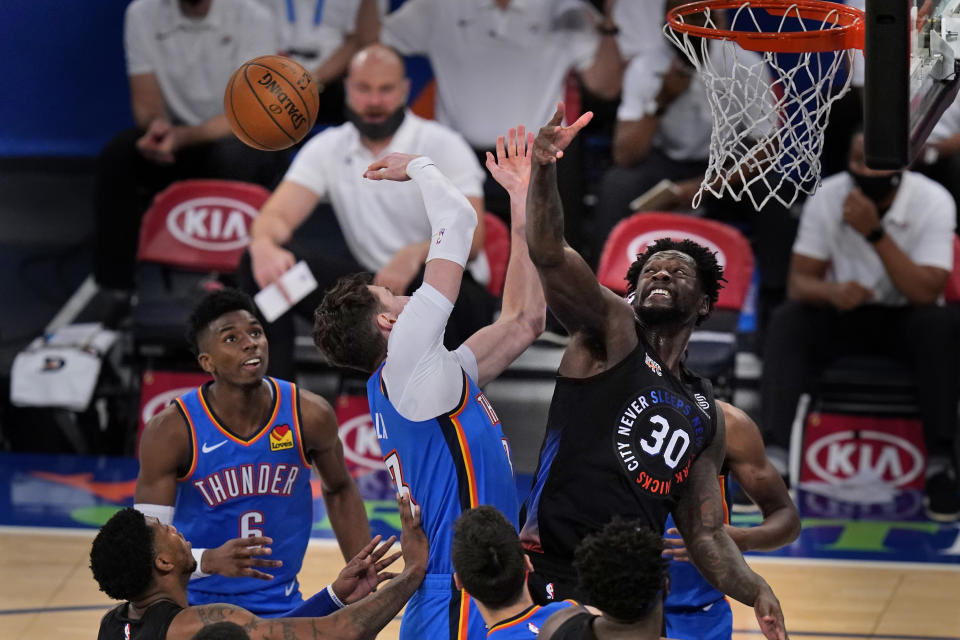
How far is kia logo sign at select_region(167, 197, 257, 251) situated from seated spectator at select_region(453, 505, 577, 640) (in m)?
5.01

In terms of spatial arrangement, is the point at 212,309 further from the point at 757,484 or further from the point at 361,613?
the point at 757,484

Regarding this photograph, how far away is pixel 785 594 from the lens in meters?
6.61

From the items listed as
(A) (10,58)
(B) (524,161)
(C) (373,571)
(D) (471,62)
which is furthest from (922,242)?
(A) (10,58)

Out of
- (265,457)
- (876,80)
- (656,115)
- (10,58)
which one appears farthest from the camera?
(10,58)

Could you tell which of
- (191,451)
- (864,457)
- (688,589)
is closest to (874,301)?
(864,457)

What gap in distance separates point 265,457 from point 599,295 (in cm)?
150

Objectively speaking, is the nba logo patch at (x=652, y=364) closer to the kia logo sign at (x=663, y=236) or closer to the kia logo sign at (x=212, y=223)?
the kia logo sign at (x=663, y=236)

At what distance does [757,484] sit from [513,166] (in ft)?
4.59

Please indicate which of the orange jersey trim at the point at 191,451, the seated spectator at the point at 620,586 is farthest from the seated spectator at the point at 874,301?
the seated spectator at the point at 620,586

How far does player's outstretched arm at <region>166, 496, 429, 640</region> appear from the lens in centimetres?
405

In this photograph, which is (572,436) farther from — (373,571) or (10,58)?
(10,58)

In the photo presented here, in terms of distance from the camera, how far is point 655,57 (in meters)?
8.52

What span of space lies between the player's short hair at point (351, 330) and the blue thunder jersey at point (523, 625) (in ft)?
3.44

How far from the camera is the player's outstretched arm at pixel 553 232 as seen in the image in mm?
3877
